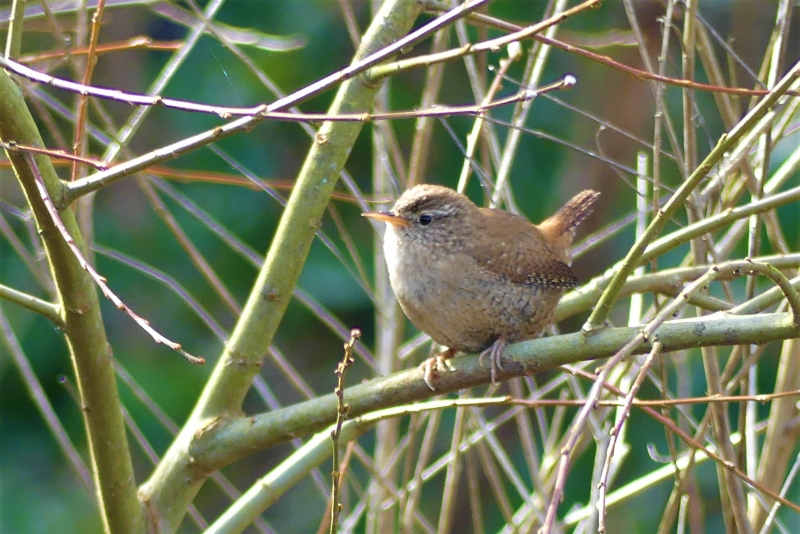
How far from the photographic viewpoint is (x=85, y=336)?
1834 mm

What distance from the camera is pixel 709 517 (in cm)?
491

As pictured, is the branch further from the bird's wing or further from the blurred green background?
the blurred green background

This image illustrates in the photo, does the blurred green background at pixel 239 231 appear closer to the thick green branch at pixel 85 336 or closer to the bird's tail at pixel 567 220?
the bird's tail at pixel 567 220

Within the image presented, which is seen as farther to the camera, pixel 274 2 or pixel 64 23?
pixel 274 2

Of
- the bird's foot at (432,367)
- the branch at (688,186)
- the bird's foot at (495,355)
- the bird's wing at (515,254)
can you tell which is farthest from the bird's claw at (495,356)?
the branch at (688,186)

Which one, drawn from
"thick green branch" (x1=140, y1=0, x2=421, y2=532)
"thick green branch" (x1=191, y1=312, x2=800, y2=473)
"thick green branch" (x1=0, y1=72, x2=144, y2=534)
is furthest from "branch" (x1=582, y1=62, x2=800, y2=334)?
"thick green branch" (x1=0, y1=72, x2=144, y2=534)

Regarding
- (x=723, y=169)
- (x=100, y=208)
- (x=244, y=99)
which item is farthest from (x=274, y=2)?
(x=723, y=169)

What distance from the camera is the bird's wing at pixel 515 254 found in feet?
8.73

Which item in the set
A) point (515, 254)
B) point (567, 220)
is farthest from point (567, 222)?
point (515, 254)

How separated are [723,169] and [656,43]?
3.98 m

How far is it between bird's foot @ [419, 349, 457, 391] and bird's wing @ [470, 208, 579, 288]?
30 cm

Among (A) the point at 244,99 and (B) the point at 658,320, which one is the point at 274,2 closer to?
(A) the point at 244,99

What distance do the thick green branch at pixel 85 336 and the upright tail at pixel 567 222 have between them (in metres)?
1.74

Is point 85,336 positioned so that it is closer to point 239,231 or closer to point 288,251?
point 288,251
